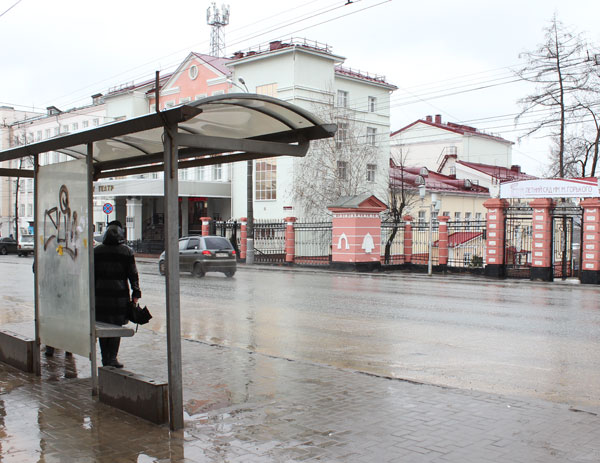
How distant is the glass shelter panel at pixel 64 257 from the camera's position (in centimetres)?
648

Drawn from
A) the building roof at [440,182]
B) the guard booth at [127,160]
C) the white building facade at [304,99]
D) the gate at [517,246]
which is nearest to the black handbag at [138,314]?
the guard booth at [127,160]

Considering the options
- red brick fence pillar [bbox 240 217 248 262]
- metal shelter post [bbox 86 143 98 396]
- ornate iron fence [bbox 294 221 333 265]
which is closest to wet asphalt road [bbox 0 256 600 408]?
metal shelter post [bbox 86 143 98 396]

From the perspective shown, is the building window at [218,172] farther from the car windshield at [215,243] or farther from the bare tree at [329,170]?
the car windshield at [215,243]

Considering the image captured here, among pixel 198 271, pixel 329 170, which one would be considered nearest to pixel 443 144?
pixel 329 170

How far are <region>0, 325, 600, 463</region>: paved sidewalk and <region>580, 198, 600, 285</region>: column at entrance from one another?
1742 centimetres

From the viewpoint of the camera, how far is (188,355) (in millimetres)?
8492

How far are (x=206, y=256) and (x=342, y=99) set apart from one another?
76.3 ft

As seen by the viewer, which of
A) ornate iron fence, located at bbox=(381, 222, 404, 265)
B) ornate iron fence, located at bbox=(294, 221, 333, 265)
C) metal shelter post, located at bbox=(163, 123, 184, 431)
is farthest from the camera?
ornate iron fence, located at bbox=(294, 221, 333, 265)

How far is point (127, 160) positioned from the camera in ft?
26.5

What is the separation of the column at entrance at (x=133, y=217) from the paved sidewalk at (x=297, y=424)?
133ft

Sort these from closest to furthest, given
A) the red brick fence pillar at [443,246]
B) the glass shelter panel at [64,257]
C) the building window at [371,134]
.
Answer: the glass shelter panel at [64,257] < the red brick fence pillar at [443,246] < the building window at [371,134]

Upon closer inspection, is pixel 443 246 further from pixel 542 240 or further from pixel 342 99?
pixel 342 99

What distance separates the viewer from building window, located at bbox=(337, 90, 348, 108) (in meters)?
43.2

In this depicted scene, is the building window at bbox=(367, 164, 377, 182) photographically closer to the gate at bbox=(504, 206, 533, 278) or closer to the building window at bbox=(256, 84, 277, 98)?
the building window at bbox=(256, 84, 277, 98)
